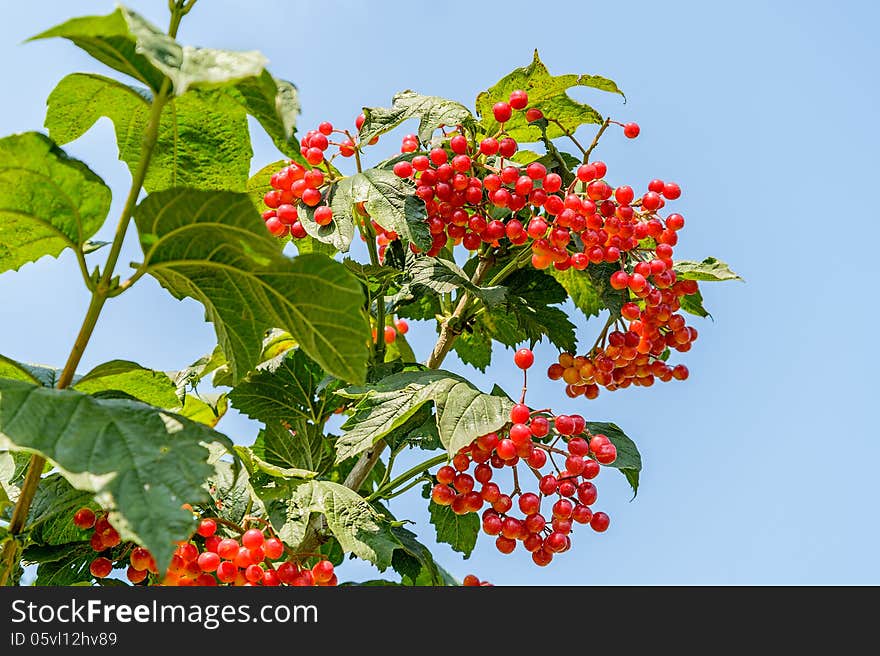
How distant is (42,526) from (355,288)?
894mm

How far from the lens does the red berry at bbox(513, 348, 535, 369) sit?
6.36ft

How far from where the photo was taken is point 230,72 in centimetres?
118

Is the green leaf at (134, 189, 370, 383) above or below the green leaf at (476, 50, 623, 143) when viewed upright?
below

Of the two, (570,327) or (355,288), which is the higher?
(570,327)

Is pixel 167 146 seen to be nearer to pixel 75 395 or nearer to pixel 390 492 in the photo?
pixel 75 395

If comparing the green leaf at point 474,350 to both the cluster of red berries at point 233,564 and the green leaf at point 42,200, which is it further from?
the green leaf at point 42,200

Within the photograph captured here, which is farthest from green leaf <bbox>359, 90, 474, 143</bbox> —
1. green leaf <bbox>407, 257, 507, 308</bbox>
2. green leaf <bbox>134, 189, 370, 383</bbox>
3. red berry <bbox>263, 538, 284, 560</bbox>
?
red berry <bbox>263, 538, 284, 560</bbox>

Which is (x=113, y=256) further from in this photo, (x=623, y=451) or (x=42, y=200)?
(x=623, y=451)

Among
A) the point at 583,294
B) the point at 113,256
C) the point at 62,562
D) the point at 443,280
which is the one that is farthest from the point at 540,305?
the point at 62,562

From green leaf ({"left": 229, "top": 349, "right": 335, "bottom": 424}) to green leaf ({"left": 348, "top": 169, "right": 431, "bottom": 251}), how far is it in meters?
0.43

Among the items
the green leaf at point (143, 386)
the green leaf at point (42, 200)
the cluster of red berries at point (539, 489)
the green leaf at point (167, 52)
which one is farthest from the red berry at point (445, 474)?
the green leaf at point (167, 52)

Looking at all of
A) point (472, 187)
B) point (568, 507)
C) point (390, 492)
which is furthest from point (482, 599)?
point (472, 187)

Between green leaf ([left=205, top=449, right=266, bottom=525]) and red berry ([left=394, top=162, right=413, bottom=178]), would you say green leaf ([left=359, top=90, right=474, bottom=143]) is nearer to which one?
red berry ([left=394, top=162, right=413, bottom=178])

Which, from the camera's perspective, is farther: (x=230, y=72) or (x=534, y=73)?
(x=534, y=73)
